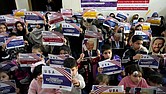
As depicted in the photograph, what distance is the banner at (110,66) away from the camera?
2.99 metres

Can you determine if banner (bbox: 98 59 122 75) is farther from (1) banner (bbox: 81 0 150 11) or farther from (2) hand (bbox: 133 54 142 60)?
(1) banner (bbox: 81 0 150 11)

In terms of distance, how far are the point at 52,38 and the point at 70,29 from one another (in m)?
0.45

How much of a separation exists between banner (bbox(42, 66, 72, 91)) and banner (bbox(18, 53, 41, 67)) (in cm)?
112

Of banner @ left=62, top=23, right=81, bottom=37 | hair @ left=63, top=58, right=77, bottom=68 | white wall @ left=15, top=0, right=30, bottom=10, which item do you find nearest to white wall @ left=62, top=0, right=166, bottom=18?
white wall @ left=15, top=0, right=30, bottom=10

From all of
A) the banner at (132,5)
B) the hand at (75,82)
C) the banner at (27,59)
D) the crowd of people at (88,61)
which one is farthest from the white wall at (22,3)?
the hand at (75,82)

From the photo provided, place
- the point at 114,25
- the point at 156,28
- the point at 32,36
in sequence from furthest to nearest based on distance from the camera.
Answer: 1. the point at 156,28
2. the point at 114,25
3. the point at 32,36

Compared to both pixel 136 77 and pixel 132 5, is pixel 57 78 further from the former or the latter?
pixel 132 5

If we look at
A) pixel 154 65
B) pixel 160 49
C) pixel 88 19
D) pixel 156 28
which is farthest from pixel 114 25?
pixel 154 65

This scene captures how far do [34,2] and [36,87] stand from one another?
228 inches

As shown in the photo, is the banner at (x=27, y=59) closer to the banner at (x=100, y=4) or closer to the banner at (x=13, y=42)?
the banner at (x=13, y=42)

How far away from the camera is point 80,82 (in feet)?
8.10

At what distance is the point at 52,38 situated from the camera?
3885mm

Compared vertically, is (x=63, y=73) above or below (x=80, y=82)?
above

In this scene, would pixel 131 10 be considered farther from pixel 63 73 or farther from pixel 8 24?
pixel 63 73
